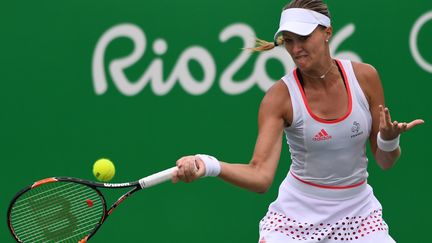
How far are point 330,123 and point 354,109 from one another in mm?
113

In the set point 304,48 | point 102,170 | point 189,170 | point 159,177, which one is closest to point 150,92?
point 102,170

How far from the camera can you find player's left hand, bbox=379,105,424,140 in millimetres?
4043

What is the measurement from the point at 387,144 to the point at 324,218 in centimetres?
40

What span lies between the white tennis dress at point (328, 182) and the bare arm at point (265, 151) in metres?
0.05

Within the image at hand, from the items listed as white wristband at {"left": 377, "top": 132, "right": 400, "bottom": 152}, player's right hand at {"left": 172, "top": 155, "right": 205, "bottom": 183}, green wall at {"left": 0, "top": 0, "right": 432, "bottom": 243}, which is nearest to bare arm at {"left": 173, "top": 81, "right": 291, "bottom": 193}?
player's right hand at {"left": 172, "top": 155, "right": 205, "bottom": 183}

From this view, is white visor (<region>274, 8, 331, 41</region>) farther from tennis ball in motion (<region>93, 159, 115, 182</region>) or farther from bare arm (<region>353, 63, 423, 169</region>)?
tennis ball in motion (<region>93, 159, 115, 182</region>)

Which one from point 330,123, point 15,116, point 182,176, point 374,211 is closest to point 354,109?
point 330,123

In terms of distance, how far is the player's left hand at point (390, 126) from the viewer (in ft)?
13.3

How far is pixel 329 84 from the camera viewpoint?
4367mm

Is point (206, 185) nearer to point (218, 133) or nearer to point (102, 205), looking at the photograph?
point (218, 133)

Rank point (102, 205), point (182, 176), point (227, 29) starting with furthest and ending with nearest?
point (227, 29) → point (102, 205) → point (182, 176)

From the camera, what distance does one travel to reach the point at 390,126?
4.09m

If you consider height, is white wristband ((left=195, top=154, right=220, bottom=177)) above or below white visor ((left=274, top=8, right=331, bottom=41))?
below

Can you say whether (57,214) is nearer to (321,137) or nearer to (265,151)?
(265,151)
